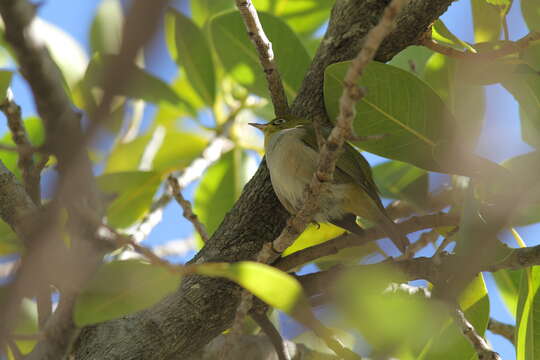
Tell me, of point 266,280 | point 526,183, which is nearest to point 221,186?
point 526,183

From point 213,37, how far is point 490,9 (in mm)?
1420

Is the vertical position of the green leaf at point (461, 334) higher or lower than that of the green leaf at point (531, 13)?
lower

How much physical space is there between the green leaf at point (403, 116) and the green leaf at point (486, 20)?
2.30 feet

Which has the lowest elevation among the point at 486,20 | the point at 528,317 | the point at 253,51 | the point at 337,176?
the point at 528,317

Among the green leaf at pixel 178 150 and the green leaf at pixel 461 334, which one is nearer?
the green leaf at pixel 461 334

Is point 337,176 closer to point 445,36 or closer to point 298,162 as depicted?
point 298,162

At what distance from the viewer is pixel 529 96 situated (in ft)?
8.25

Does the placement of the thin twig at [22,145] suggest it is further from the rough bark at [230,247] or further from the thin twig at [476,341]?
the thin twig at [476,341]

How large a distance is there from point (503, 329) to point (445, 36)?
5.16 feet

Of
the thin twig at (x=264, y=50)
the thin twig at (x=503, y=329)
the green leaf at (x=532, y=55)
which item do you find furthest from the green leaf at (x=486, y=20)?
the thin twig at (x=503, y=329)

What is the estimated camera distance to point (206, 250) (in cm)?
235

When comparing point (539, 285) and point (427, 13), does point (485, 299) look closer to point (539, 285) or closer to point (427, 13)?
point (539, 285)

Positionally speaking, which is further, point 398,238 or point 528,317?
point 398,238

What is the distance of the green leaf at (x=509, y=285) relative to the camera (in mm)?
3029
